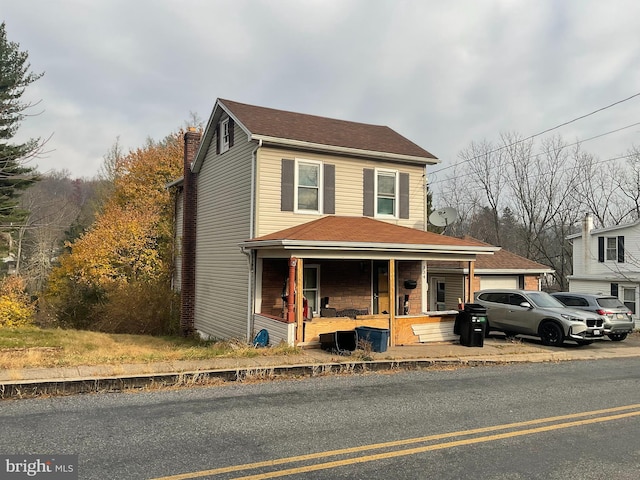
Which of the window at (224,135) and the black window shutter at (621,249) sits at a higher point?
the window at (224,135)

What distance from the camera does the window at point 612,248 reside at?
29844 mm

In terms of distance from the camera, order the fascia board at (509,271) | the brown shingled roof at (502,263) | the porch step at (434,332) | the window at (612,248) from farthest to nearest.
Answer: the window at (612,248)
the brown shingled roof at (502,263)
the fascia board at (509,271)
the porch step at (434,332)

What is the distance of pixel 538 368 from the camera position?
11273mm

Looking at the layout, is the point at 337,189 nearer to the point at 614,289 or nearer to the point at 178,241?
the point at 178,241

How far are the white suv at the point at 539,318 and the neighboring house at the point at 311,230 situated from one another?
92.7 inches

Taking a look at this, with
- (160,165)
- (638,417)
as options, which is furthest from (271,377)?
(160,165)

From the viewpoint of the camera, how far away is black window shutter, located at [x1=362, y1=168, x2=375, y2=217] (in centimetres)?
1589

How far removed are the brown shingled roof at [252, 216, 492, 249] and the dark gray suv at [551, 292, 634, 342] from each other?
5.91m

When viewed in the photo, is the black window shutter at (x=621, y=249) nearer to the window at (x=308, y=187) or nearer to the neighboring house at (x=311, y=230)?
the neighboring house at (x=311, y=230)

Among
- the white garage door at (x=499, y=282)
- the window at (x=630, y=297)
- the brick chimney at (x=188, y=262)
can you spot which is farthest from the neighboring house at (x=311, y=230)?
the window at (x=630, y=297)

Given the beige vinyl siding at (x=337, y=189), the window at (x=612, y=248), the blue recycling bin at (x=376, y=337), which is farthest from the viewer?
the window at (x=612, y=248)

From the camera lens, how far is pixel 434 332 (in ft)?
46.0

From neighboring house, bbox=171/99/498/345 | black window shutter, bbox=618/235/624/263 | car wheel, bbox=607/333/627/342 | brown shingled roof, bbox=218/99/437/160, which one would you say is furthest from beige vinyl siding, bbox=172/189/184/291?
black window shutter, bbox=618/235/624/263

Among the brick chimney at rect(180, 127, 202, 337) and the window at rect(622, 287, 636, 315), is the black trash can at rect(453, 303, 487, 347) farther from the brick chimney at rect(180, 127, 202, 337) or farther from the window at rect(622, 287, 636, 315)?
the window at rect(622, 287, 636, 315)
